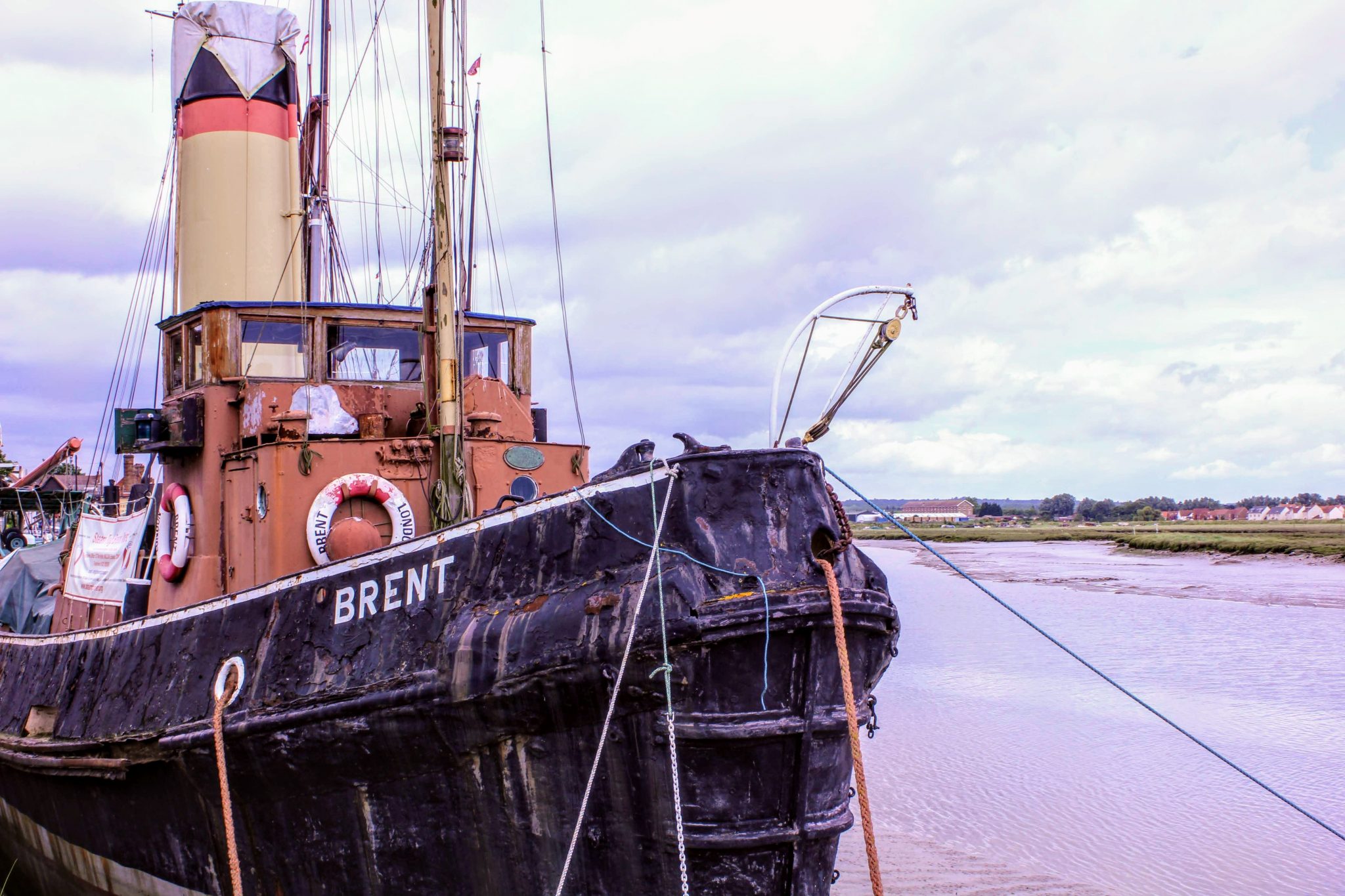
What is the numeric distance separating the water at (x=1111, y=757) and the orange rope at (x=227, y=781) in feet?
16.5

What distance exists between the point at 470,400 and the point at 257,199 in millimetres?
5540

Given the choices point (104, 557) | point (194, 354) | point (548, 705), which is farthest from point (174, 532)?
point (548, 705)

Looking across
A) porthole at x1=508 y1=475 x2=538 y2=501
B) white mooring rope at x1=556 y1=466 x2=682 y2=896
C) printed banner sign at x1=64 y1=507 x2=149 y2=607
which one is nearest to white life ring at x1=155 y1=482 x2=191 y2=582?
printed banner sign at x1=64 y1=507 x2=149 y2=607

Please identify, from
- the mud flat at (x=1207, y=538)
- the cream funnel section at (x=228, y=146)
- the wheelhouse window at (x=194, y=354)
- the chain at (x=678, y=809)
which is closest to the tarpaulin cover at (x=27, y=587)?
the cream funnel section at (x=228, y=146)

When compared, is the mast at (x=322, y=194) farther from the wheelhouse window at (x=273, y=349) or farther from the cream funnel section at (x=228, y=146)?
the wheelhouse window at (x=273, y=349)

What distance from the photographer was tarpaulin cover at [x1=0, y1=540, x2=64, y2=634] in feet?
37.2

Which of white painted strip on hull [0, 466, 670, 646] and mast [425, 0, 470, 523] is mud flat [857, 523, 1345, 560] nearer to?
mast [425, 0, 470, 523]

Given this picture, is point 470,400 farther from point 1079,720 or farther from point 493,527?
point 1079,720

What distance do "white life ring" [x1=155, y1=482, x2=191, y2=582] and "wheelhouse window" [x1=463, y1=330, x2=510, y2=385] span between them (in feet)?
7.85

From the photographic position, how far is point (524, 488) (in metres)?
7.32

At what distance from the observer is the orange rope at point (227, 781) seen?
239 inches

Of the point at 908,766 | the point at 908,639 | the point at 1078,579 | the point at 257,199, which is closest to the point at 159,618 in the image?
the point at 257,199

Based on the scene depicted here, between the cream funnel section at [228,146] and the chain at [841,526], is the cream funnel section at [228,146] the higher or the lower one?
the higher one

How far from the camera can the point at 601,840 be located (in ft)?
17.1
